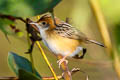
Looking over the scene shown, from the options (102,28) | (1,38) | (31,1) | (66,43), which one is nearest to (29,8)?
(31,1)

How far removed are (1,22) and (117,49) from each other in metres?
0.38

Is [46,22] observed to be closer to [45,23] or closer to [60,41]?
[45,23]

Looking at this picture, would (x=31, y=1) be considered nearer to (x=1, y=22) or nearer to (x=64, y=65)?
(x=1, y=22)

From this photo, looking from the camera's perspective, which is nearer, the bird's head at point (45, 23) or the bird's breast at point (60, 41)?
the bird's head at point (45, 23)

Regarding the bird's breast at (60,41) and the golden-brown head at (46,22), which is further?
the bird's breast at (60,41)

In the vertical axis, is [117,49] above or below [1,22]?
below

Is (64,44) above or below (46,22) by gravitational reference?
below

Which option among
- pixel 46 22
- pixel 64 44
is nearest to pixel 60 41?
pixel 64 44

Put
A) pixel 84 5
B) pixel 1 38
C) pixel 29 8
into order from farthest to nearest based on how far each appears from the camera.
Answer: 1. pixel 1 38
2. pixel 84 5
3. pixel 29 8

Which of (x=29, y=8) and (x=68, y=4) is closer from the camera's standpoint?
(x=29, y=8)

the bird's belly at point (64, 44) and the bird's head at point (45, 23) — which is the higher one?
the bird's head at point (45, 23)

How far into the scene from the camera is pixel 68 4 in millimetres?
2594

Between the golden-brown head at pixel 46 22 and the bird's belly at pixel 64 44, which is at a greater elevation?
the golden-brown head at pixel 46 22

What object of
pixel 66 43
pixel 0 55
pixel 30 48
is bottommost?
pixel 0 55
